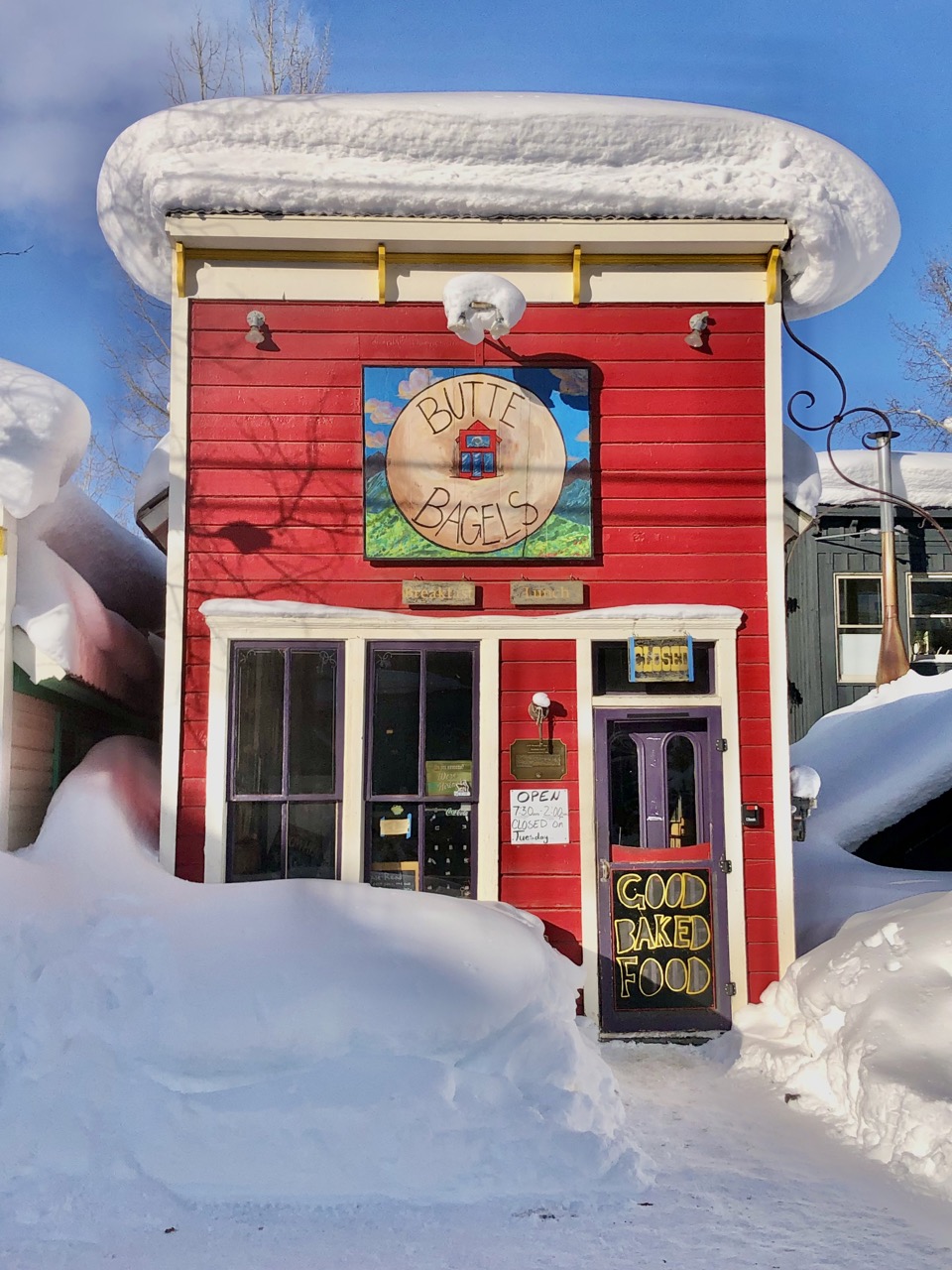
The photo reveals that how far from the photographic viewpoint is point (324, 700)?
279 inches

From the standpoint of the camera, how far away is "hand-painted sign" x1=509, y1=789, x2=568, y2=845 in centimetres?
701

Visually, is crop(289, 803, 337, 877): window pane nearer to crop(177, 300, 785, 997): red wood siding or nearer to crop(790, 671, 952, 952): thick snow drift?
crop(177, 300, 785, 997): red wood siding

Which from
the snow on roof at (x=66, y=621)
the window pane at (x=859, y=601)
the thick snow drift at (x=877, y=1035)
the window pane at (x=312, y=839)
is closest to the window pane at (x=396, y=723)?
the window pane at (x=312, y=839)

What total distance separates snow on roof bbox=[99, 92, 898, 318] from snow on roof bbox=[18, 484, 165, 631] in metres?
2.21

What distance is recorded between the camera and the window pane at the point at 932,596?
1703 centimetres

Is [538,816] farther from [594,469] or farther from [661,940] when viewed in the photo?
[594,469]

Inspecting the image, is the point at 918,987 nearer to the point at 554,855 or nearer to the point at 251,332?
the point at 554,855

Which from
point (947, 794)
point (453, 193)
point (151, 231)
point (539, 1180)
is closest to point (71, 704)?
point (151, 231)

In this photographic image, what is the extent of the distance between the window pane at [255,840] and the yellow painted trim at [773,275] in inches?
186

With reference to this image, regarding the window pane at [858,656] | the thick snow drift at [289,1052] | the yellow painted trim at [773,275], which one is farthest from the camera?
the window pane at [858,656]

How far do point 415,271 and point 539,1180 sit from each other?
5551mm

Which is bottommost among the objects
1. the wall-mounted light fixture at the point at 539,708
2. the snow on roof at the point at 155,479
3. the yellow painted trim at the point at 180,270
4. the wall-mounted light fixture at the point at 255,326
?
the wall-mounted light fixture at the point at 539,708

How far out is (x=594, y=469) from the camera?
732 cm

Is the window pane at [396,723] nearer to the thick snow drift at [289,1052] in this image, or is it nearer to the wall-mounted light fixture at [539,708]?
the wall-mounted light fixture at [539,708]
